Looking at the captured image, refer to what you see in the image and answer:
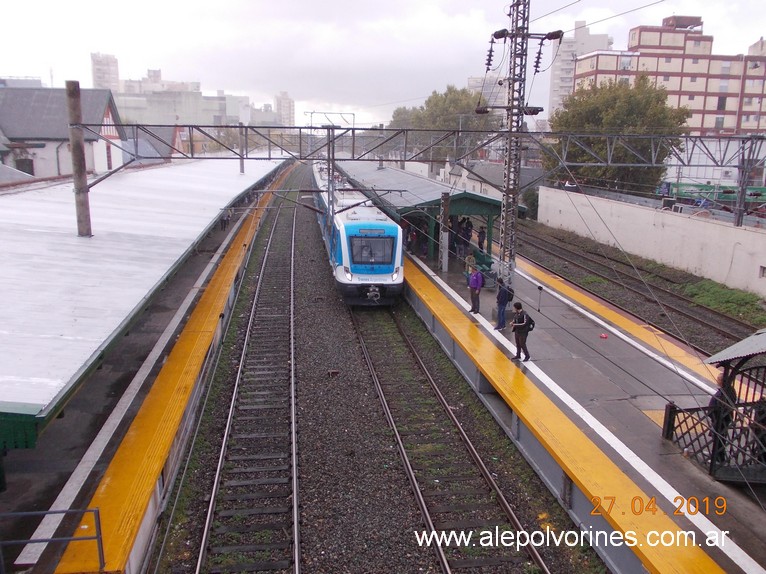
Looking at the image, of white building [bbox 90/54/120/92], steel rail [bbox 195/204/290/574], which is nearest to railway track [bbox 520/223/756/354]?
steel rail [bbox 195/204/290/574]

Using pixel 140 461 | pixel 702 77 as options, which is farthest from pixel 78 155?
pixel 702 77

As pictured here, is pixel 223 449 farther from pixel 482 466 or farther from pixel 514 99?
pixel 514 99

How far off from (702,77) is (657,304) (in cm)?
4649

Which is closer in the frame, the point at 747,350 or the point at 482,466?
the point at 747,350

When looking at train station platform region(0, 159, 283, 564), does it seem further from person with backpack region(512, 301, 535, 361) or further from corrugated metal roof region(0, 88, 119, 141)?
corrugated metal roof region(0, 88, 119, 141)

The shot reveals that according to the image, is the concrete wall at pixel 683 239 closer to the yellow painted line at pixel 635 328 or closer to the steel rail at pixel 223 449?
the yellow painted line at pixel 635 328

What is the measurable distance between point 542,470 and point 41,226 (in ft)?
36.6

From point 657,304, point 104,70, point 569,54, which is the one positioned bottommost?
point 657,304

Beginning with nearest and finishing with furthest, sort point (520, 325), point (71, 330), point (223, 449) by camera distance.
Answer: point (71, 330) → point (223, 449) → point (520, 325)

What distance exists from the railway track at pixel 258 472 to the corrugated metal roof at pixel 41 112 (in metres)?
23.2

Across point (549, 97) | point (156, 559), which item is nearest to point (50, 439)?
point (156, 559)

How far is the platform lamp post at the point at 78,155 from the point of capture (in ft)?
38.2

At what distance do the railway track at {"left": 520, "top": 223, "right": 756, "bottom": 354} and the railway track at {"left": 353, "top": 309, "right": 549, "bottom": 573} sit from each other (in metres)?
3.93

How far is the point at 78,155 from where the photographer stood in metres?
12.0
